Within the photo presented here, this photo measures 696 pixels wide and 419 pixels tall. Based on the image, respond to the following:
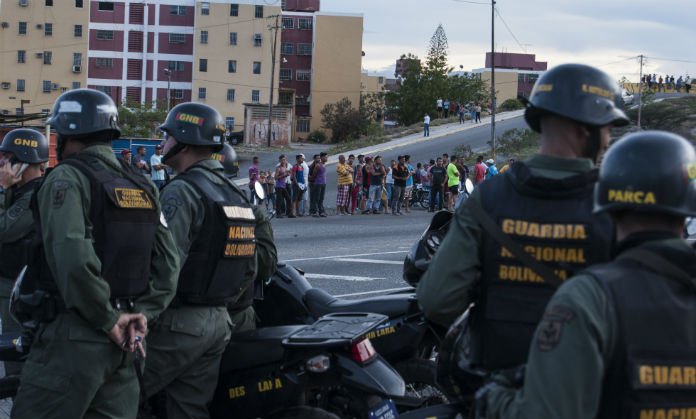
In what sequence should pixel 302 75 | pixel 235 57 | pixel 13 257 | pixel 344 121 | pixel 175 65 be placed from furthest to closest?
pixel 302 75 → pixel 344 121 → pixel 235 57 → pixel 175 65 → pixel 13 257

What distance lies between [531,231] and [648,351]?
33.1 inches

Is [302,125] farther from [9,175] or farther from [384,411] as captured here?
[384,411]

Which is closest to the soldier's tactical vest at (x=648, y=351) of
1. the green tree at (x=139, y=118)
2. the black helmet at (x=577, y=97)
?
the black helmet at (x=577, y=97)

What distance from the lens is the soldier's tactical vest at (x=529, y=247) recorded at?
3.14 meters

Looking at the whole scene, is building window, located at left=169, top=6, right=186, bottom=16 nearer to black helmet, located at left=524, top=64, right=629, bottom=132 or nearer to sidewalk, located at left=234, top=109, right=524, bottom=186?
sidewalk, located at left=234, top=109, right=524, bottom=186

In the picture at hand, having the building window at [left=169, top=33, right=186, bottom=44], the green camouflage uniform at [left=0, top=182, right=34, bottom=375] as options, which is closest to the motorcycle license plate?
the green camouflage uniform at [left=0, top=182, right=34, bottom=375]

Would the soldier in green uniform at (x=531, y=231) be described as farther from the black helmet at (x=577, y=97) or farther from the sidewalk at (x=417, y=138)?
the sidewalk at (x=417, y=138)

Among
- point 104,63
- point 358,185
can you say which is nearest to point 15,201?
point 358,185

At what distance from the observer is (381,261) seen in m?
15.9

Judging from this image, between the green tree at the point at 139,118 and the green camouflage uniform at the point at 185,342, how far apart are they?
216 ft

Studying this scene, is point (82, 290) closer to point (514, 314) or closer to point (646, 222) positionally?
point (514, 314)

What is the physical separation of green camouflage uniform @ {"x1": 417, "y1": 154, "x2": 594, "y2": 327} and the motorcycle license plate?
3.88 ft

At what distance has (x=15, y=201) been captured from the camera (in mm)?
6039

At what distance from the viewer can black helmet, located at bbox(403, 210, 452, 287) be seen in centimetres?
548
